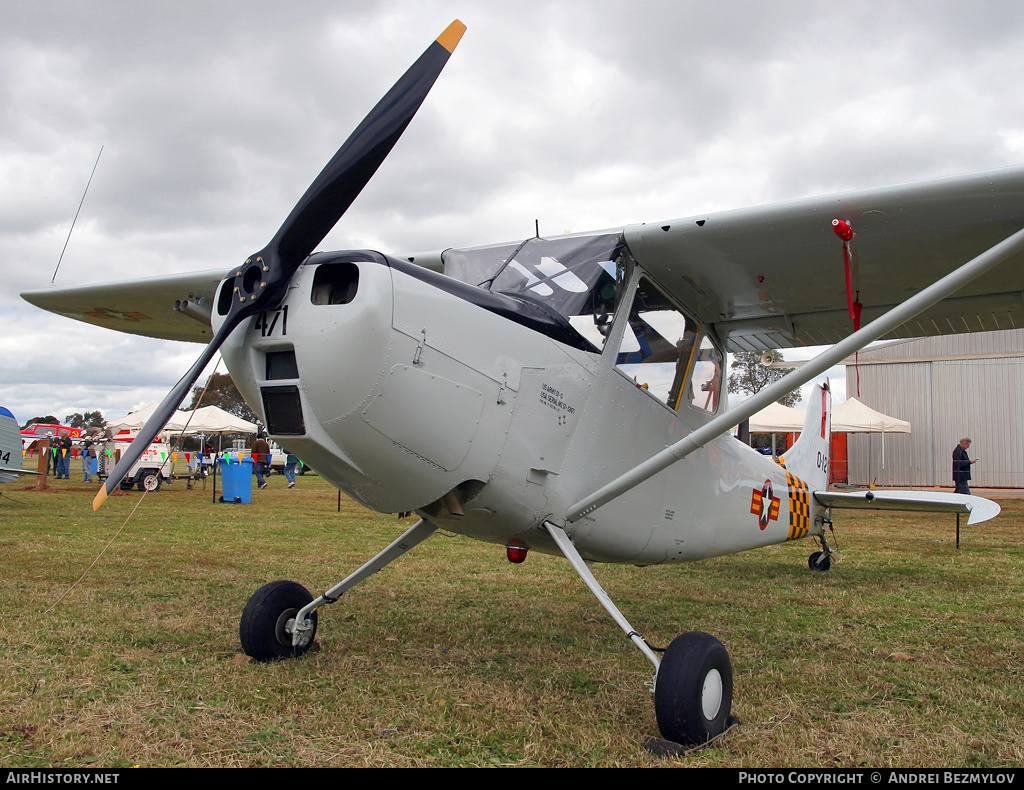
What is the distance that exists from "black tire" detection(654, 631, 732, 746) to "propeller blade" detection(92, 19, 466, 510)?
2.22 metres

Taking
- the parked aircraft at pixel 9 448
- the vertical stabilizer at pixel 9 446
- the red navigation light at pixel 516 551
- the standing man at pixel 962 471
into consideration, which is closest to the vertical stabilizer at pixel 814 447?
the red navigation light at pixel 516 551

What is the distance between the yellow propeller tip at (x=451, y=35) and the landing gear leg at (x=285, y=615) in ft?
8.32

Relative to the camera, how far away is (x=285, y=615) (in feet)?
13.7

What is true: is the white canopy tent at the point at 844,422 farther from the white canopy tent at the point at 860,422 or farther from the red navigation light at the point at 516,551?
the red navigation light at the point at 516,551

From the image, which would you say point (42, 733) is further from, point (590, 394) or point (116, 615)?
point (590, 394)

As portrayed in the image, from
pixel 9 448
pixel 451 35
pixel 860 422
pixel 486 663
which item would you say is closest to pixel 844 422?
pixel 860 422

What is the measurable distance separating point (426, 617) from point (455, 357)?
A: 289cm

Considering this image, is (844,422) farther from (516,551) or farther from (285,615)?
(285,615)

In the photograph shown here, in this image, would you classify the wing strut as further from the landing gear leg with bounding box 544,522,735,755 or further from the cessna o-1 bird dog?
the landing gear leg with bounding box 544,522,735,755

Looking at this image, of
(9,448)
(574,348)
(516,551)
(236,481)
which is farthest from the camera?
(236,481)

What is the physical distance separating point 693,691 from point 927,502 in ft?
15.5

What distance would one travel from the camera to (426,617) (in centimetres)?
536

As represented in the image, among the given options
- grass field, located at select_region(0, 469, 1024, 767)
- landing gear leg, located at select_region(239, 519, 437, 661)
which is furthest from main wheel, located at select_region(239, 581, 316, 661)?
grass field, located at select_region(0, 469, 1024, 767)

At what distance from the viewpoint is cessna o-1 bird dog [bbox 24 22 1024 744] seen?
294 cm
